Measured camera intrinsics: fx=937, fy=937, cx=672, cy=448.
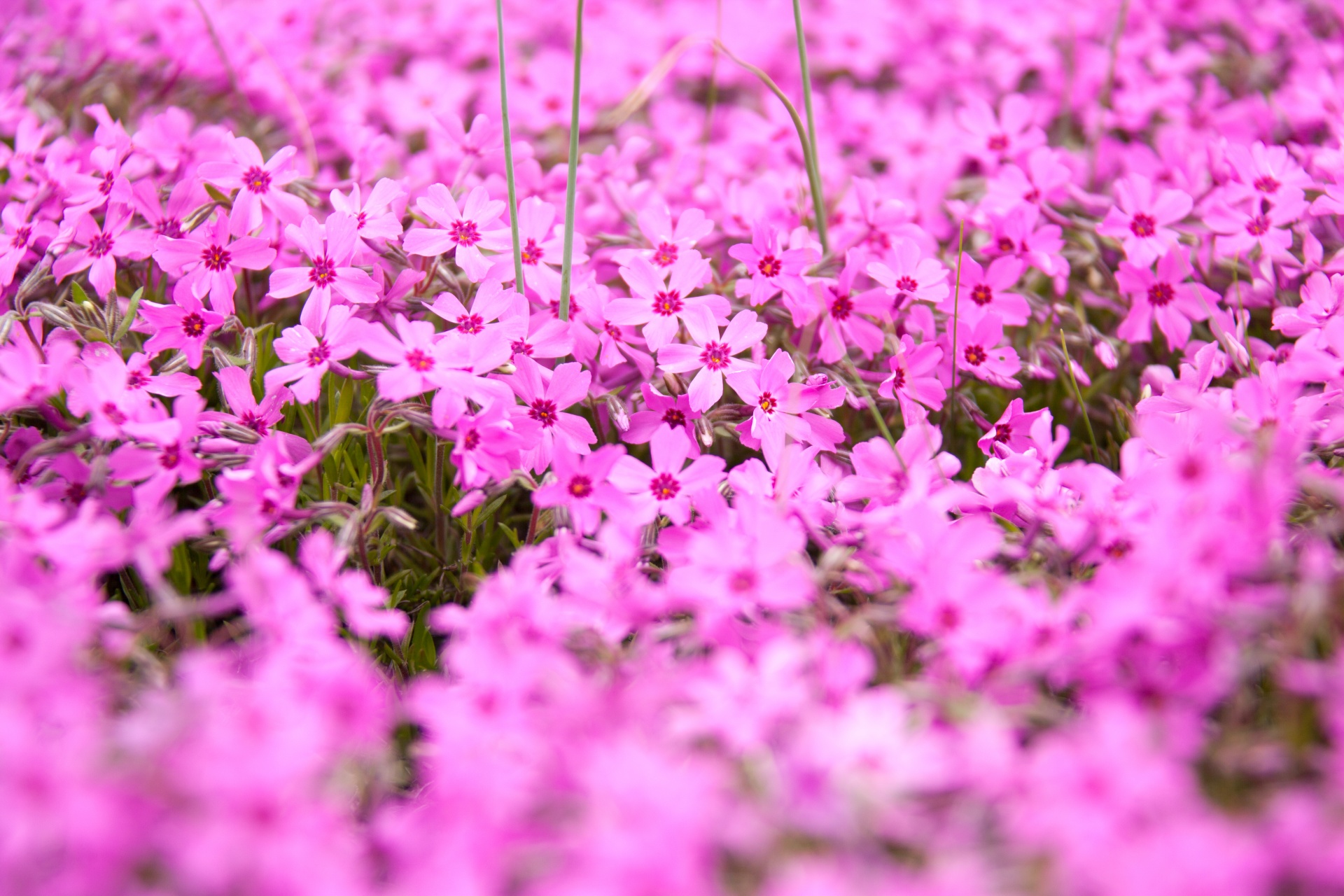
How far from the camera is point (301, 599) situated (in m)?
1.27

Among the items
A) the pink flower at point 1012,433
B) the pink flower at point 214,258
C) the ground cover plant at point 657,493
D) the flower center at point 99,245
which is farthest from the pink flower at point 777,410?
the flower center at point 99,245

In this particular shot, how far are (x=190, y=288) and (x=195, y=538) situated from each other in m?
0.49

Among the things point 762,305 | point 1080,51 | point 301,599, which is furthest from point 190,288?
point 1080,51

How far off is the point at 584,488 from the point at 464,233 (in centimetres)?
65

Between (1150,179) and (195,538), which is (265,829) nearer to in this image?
(195,538)

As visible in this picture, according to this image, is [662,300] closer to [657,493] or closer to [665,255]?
[665,255]

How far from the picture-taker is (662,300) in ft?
6.29

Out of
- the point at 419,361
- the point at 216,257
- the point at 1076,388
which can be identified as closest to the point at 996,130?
the point at 1076,388

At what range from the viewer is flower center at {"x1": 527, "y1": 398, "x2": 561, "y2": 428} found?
181 centimetres

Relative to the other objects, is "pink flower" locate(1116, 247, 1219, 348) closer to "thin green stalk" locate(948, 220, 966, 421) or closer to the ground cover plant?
the ground cover plant

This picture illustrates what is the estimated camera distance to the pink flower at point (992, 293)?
206 centimetres

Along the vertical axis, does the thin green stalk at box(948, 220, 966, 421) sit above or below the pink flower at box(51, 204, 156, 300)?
below

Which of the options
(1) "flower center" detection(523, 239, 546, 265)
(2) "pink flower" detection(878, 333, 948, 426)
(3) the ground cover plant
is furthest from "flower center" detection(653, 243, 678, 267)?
(2) "pink flower" detection(878, 333, 948, 426)

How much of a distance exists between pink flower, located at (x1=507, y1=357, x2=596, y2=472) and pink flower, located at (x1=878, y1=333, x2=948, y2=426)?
635mm
